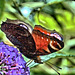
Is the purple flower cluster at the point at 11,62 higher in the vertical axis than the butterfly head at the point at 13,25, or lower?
lower

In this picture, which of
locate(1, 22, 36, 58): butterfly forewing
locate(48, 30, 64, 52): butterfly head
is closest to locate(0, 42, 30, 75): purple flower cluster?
locate(1, 22, 36, 58): butterfly forewing

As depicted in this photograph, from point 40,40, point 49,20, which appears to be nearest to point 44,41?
point 40,40

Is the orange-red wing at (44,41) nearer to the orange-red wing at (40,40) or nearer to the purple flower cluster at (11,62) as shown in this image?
the orange-red wing at (40,40)

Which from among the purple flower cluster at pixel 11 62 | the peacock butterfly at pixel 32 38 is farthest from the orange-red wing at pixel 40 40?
the purple flower cluster at pixel 11 62

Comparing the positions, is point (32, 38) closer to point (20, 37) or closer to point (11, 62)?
point (20, 37)

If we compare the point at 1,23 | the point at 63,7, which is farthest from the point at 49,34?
the point at 1,23
